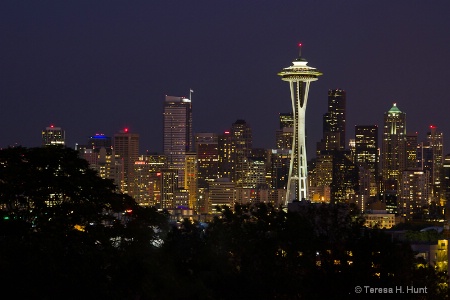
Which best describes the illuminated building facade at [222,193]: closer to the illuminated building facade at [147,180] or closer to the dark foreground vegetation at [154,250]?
the illuminated building facade at [147,180]

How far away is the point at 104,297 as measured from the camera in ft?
72.3

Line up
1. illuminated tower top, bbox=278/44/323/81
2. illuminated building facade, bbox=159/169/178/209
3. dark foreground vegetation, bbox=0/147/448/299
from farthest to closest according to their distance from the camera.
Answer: illuminated building facade, bbox=159/169/178/209 < illuminated tower top, bbox=278/44/323/81 < dark foreground vegetation, bbox=0/147/448/299

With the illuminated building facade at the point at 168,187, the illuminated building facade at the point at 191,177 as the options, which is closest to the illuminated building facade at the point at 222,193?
the illuminated building facade at the point at 191,177

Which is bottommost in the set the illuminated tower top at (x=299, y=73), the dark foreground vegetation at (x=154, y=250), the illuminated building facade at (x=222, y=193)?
the illuminated building facade at (x=222, y=193)

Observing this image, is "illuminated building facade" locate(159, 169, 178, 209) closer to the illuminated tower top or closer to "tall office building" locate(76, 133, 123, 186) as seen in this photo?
"tall office building" locate(76, 133, 123, 186)

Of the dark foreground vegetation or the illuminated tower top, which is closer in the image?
the dark foreground vegetation

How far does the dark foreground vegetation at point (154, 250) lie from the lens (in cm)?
2202

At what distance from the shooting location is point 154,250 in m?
24.6

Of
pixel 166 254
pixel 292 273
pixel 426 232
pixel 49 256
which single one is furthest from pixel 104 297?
pixel 426 232

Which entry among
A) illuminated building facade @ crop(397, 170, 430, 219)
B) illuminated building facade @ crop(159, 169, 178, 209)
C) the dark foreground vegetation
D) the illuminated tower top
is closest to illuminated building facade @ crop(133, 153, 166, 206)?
illuminated building facade @ crop(159, 169, 178, 209)

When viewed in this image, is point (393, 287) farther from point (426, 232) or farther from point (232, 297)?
point (426, 232)

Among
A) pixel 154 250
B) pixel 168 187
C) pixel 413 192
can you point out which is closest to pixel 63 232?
pixel 154 250

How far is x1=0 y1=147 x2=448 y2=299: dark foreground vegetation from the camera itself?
22.0m

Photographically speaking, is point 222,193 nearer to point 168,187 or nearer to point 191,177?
point 168,187
